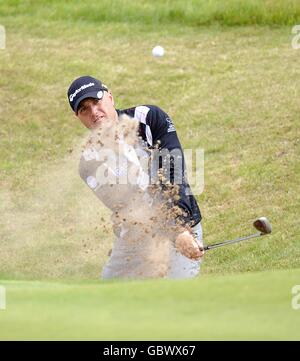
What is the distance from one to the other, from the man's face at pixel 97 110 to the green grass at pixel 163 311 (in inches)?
85.7

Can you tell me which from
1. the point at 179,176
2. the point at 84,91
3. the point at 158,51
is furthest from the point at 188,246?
the point at 158,51

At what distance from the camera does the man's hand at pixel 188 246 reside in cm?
678

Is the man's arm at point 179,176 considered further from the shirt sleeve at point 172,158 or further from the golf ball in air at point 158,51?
the golf ball in air at point 158,51

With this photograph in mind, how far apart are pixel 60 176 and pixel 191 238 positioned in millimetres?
6807

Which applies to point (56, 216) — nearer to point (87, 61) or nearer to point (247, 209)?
point (247, 209)

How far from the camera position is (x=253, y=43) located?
16.4 metres

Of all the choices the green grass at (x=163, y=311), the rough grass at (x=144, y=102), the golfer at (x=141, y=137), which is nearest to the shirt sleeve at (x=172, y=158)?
the golfer at (x=141, y=137)

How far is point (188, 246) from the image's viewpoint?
22.4 ft

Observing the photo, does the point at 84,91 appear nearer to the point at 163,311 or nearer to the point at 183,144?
the point at 163,311

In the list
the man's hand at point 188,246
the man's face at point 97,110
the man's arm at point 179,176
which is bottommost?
the man's hand at point 188,246

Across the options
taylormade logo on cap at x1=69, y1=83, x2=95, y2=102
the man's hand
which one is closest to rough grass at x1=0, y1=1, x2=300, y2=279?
taylormade logo on cap at x1=69, y1=83, x2=95, y2=102

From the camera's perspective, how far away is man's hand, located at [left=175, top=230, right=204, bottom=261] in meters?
6.78

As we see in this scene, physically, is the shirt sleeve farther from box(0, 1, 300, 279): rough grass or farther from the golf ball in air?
the golf ball in air
